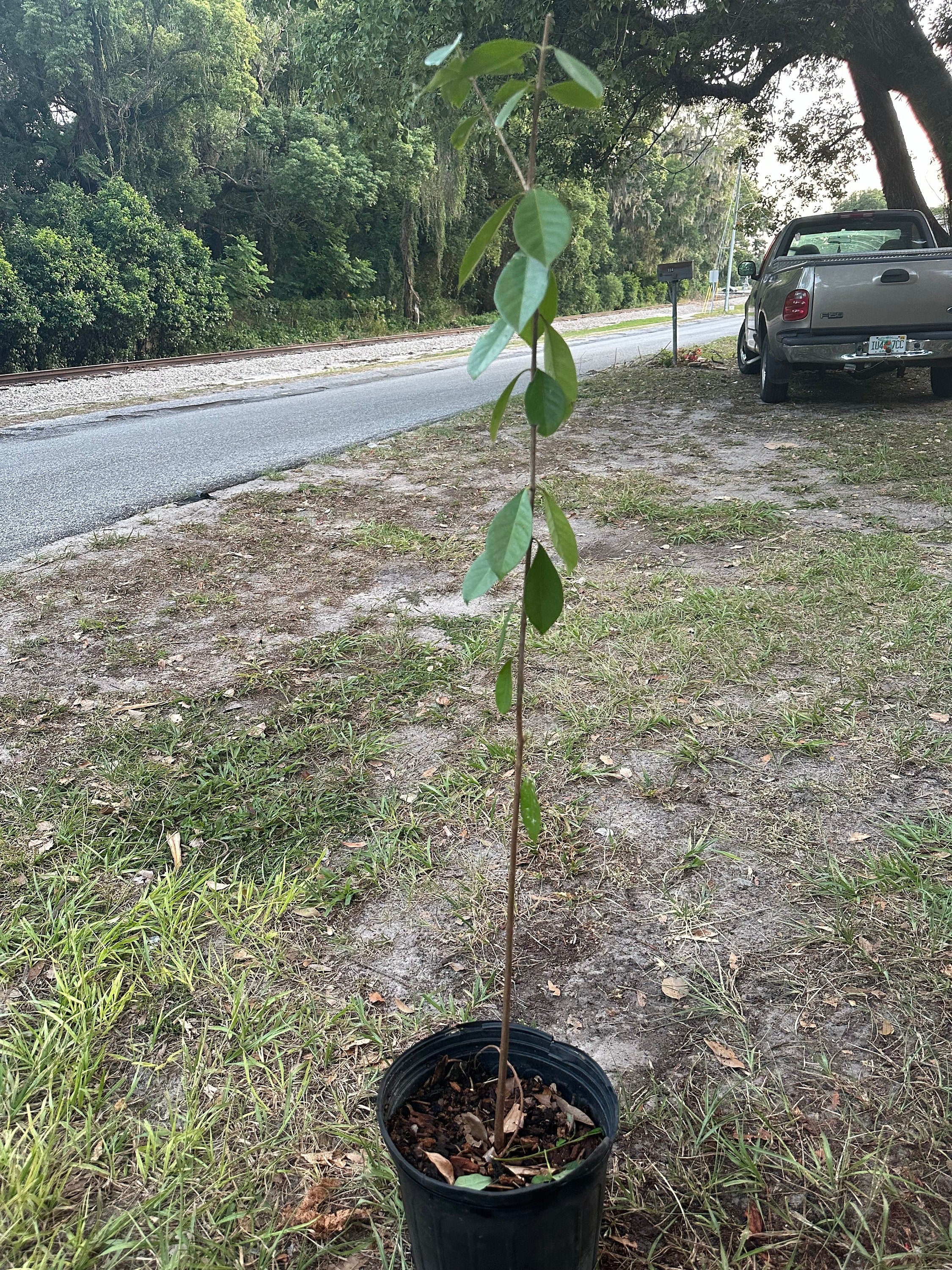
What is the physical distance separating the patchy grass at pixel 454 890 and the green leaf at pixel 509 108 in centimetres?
170

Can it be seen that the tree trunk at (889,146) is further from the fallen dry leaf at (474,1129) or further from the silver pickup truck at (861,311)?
the fallen dry leaf at (474,1129)

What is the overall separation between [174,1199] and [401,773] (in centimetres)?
150

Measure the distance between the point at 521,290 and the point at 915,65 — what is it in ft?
41.1

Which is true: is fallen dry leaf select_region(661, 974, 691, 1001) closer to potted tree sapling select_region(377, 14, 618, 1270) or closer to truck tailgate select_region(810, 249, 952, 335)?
potted tree sapling select_region(377, 14, 618, 1270)

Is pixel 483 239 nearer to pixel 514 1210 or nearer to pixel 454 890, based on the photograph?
pixel 514 1210

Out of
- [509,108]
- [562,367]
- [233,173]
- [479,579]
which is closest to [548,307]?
[562,367]

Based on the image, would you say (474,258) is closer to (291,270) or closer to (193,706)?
(193,706)

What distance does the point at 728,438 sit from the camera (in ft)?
26.1

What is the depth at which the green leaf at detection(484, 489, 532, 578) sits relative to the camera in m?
1.11

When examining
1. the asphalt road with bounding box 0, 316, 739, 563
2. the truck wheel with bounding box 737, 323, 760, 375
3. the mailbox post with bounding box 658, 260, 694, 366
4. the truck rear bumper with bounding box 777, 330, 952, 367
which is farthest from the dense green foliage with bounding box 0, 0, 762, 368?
the truck rear bumper with bounding box 777, 330, 952, 367

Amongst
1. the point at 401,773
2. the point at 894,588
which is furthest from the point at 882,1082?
the point at 894,588

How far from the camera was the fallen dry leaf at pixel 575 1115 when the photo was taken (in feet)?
4.57

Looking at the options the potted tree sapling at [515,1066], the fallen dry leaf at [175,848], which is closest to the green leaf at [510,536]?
the potted tree sapling at [515,1066]

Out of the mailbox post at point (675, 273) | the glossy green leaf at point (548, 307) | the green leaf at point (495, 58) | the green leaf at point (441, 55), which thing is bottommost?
the glossy green leaf at point (548, 307)
